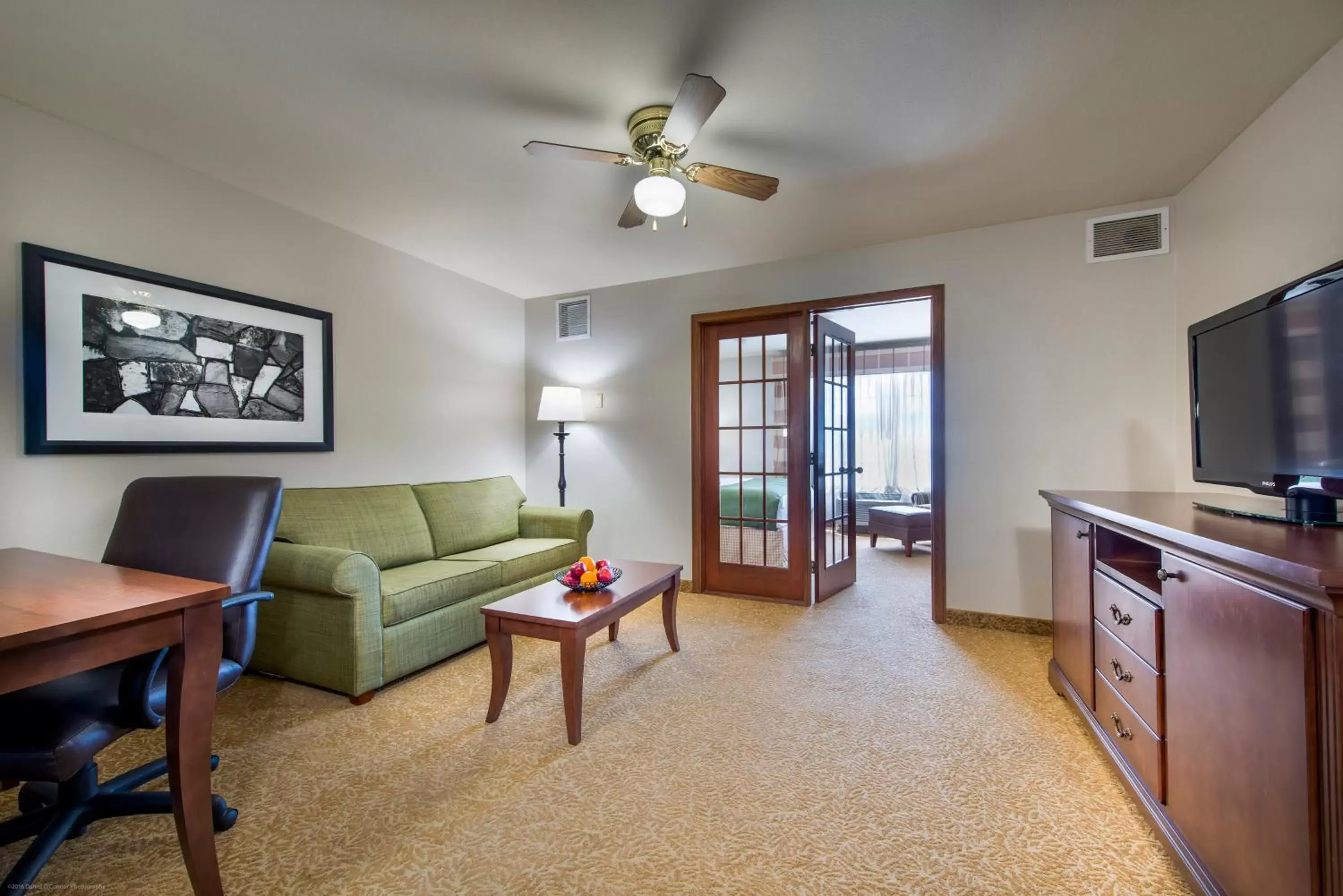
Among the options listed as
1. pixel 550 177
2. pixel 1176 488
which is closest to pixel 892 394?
pixel 1176 488

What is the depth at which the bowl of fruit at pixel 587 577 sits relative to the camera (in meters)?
2.35

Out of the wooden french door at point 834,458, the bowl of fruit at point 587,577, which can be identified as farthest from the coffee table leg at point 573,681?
the wooden french door at point 834,458

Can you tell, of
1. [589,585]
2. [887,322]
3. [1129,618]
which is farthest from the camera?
[887,322]

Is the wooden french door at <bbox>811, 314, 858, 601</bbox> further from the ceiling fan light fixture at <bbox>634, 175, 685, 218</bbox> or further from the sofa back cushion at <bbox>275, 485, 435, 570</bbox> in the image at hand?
the sofa back cushion at <bbox>275, 485, 435, 570</bbox>

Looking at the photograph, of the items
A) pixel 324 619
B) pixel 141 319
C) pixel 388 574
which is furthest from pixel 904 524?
pixel 141 319

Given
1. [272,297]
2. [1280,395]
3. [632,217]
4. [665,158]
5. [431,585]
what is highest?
[665,158]

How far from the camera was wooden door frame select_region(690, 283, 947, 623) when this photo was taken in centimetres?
324

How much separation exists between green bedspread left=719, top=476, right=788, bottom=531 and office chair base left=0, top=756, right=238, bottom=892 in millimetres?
3007

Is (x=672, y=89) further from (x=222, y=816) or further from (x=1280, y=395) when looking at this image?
(x=222, y=816)

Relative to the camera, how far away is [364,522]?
2.93m

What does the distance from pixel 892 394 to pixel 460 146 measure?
612 cm

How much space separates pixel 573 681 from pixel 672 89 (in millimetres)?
2173

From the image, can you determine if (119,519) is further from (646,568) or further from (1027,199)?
(1027,199)

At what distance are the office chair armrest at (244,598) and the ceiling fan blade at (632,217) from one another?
1934 millimetres
